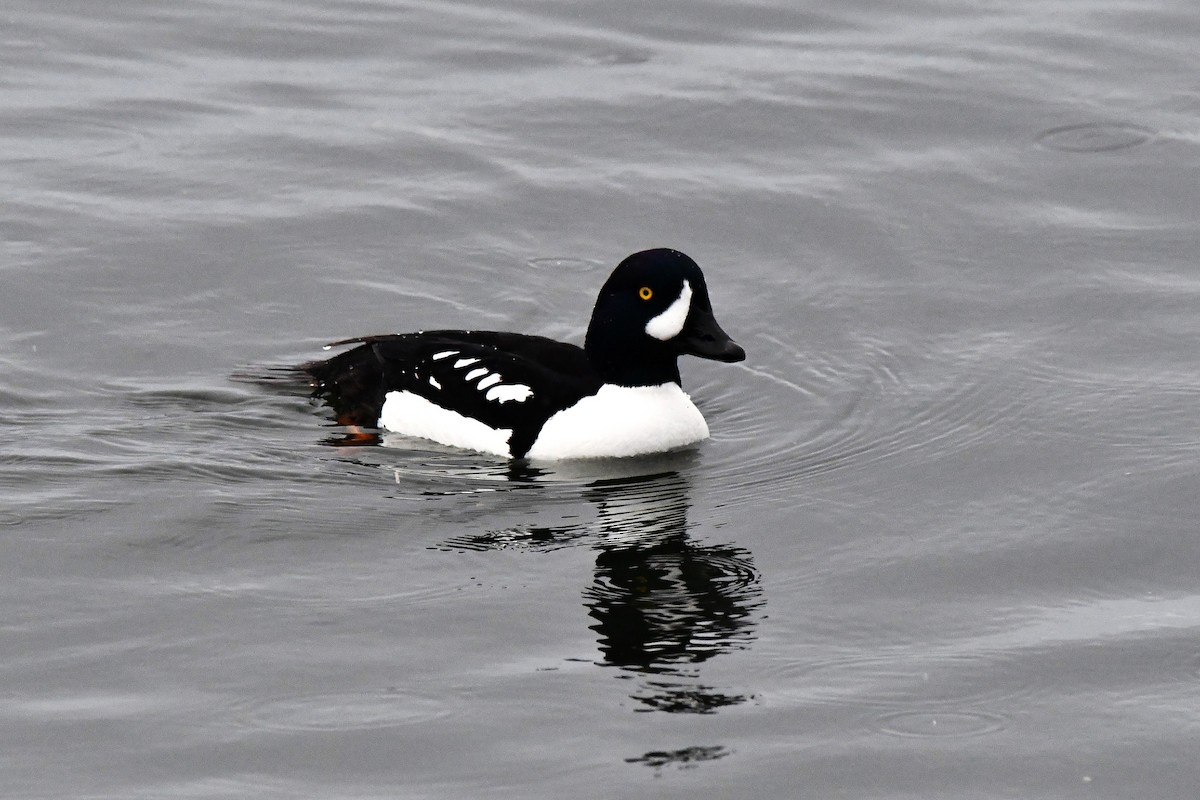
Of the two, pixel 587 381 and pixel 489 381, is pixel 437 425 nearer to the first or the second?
pixel 489 381

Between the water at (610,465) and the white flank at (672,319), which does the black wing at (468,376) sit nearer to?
the water at (610,465)

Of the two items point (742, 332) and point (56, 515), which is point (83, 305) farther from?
point (742, 332)

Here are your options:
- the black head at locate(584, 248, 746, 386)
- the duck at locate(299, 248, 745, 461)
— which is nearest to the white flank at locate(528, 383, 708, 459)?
the duck at locate(299, 248, 745, 461)

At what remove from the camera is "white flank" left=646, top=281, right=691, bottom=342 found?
33.5 feet

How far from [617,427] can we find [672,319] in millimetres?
623

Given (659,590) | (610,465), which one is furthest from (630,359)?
(659,590)

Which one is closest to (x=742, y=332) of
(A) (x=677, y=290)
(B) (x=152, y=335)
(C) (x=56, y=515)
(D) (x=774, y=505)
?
(A) (x=677, y=290)

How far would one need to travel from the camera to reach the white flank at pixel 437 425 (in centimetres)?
1039

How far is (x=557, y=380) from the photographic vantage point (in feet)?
34.3

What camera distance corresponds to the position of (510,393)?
1038 cm

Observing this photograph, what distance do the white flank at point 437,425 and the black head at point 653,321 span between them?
68 cm

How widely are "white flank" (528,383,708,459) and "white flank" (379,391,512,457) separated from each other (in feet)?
0.70

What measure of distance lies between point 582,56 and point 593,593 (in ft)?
27.4

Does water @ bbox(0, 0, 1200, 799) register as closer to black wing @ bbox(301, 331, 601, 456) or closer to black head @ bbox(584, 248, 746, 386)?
black wing @ bbox(301, 331, 601, 456)
